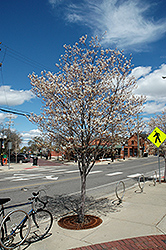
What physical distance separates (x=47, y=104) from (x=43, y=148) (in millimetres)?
1181

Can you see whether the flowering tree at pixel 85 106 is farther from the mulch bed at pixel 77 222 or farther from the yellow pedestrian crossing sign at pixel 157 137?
the yellow pedestrian crossing sign at pixel 157 137

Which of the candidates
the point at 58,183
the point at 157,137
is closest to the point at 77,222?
the point at 157,137

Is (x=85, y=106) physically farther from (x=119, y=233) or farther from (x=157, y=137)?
(x=157, y=137)

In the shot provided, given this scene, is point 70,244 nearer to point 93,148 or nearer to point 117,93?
point 93,148

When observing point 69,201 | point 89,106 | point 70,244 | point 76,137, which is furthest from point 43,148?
point 69,201

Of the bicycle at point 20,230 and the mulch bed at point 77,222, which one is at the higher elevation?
the bicycle at point 20,230

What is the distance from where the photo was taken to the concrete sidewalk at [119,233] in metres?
4.16

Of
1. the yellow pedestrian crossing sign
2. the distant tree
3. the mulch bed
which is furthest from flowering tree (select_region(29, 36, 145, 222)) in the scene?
the distant tree

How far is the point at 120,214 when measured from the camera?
20.4 feet

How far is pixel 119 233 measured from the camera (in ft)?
15.5

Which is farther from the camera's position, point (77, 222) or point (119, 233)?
point (77, 222)

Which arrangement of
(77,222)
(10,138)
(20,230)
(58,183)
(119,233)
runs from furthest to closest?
(10,138)
(58,183)
(77,222)
(119,233)
(20,230)

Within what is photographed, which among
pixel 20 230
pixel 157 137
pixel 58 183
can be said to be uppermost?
pixel 157 137

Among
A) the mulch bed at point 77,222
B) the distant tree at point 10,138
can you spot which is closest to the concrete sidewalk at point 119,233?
the mulch bed at point 77,222
